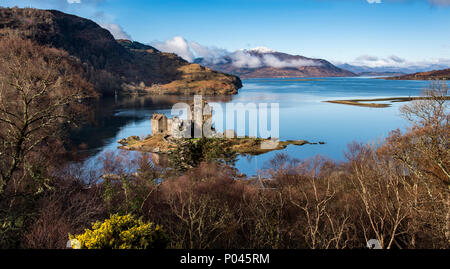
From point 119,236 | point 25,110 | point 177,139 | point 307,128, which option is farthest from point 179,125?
point 119,236

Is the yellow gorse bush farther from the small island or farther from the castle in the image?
the castle

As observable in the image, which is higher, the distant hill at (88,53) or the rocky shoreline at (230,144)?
the distant hill at (88,53)

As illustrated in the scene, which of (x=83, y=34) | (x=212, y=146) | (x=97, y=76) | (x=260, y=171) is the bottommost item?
(x=260, y=171)

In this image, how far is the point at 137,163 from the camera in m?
Result: 38.9

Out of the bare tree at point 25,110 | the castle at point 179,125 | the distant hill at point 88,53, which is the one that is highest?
the distant hill at point 88,53

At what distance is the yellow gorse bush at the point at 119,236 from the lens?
6.94 metres

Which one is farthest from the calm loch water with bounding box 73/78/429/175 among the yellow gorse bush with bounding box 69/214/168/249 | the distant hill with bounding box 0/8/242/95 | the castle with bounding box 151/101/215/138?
the distant hill with bounding box 0/8/242/95

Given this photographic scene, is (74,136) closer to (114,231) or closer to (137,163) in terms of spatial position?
(137,163)

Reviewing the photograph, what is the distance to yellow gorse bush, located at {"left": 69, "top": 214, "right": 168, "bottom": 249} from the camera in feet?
22.8

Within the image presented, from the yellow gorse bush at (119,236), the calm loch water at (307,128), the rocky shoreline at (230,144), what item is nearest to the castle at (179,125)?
the rocky shoreline at (230,144)

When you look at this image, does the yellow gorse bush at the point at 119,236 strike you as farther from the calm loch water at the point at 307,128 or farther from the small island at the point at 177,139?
the small island at the point at 177,139
